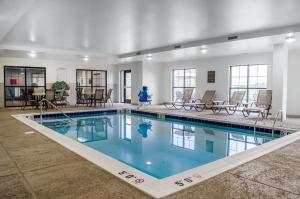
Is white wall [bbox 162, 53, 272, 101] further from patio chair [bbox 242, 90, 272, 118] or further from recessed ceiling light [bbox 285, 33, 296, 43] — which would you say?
recessed ceiling light [bbox 285, 33, 296, 43]

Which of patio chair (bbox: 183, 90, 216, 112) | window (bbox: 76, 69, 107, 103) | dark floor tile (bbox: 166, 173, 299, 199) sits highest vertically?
window (bbox: 76, 69, 107, 103)

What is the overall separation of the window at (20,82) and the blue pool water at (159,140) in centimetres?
430

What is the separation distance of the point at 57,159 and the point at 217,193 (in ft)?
6.74

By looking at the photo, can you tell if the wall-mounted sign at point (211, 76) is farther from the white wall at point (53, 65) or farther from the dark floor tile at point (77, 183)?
the dark floor tile at point (77, 183)

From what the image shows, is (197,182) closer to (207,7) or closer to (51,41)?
(207,7)

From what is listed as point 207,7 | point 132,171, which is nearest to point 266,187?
point 132,171

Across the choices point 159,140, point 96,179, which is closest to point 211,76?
point 159,140

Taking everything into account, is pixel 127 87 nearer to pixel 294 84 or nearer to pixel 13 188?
pixel 294 84

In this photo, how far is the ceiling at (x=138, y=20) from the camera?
167 inches

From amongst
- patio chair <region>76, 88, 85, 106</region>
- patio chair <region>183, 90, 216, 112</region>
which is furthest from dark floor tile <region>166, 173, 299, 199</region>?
patio chair <region>76, 88, 85, 106</region>

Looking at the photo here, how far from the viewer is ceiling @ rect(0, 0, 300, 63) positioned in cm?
425

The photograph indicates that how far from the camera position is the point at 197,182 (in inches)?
97.3

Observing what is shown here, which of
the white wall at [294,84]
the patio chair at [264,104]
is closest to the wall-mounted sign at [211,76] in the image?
the patio chair at [264,104]

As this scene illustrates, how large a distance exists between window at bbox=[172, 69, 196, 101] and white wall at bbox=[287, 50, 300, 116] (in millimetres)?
4444
